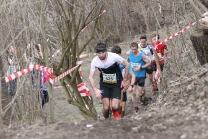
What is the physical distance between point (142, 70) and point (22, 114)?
347 centimetres

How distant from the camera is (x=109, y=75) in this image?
8055 millimetres

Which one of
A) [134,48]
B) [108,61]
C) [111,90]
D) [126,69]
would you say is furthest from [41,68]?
[134,48]

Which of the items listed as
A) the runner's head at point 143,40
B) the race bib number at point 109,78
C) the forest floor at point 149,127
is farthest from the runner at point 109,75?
the runner's head at point 143,40

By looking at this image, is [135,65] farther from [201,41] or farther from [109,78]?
[201,41]

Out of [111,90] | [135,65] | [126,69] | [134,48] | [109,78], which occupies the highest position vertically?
[134,48]

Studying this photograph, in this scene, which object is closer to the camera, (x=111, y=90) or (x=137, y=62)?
(x=111, y=90)

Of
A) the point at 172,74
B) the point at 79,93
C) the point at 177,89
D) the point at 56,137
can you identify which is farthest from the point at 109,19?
the point at 56,137

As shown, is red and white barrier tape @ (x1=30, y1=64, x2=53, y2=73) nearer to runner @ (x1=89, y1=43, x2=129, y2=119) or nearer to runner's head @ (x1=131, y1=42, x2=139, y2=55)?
runner @ (x1=89, y1=43, x2=129, y2=119)

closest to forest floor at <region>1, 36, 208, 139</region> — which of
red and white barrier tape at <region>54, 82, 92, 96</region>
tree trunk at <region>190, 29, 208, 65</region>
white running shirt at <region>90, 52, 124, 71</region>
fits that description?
tree trunk at <region>190, 29, 208, 65</region>

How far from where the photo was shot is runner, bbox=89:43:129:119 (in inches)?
304

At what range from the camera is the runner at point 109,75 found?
7.72m

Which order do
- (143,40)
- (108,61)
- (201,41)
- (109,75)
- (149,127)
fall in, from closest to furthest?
1. (149,127)
2. (108,61)
3. (201,41)
4. (109,75)
5. (143,40)

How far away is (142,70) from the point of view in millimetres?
10023

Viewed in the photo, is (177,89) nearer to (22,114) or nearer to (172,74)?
(22,114)
